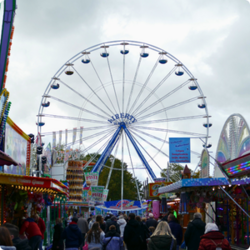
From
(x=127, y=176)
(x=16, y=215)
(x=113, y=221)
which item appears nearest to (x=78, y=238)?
(x=113, y=221)

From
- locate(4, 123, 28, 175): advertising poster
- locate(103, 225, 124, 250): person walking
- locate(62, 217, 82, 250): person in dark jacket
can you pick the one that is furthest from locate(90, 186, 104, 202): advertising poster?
locate(103, 225, 124, 250): person walking

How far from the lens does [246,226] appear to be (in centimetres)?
1456

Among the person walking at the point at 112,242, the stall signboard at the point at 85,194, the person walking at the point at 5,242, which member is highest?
the stall signboard at the point at 85,194

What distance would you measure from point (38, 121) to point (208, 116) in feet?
37.1

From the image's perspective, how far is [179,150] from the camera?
68.8 ft

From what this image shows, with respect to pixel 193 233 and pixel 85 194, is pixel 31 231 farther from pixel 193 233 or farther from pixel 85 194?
pixel 85 194

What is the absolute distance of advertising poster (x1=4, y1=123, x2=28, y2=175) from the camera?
13195 millimetres

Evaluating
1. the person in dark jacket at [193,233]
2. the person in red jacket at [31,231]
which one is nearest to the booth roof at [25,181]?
the person in red jacket at [31,231]

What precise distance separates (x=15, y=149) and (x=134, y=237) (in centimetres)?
742

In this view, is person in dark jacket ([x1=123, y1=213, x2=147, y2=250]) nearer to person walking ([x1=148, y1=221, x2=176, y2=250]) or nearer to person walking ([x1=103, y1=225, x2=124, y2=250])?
person walking ([x1=103, y1=225, x2=124, y2=250])

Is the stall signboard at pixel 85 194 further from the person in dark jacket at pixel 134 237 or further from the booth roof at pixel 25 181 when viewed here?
the person in dark jacket at pixel 134 237

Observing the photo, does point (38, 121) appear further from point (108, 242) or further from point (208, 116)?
point (108, 242)

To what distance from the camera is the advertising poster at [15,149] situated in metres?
13.2

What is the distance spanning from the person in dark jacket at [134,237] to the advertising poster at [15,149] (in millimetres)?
5748
